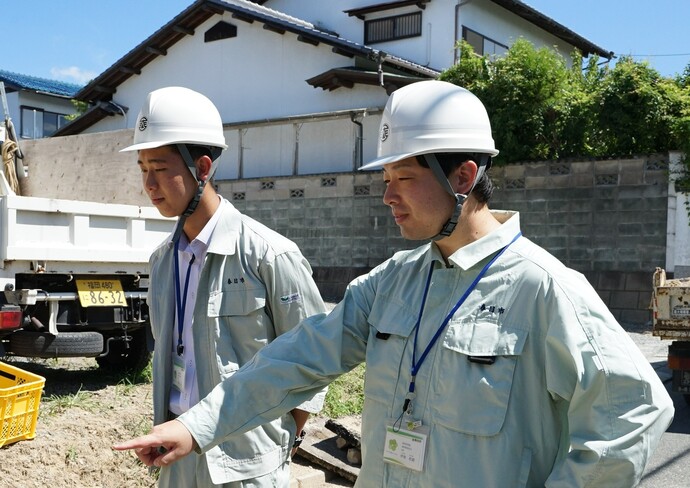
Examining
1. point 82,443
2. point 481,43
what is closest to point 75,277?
point 82,443

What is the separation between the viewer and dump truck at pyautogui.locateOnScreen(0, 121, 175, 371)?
249 inches

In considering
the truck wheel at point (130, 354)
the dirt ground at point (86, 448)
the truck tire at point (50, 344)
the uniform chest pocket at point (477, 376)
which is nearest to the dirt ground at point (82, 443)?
the dirt ground at point (86, 448)

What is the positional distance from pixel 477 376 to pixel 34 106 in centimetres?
3237

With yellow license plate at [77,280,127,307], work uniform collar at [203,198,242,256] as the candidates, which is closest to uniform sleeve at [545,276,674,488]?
work uniform collar at [203,198,242,256]

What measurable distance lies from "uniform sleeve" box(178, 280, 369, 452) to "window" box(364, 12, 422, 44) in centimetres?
1916

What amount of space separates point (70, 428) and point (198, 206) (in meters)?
3.04

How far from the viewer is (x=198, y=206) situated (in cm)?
312

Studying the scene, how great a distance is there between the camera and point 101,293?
6.92 metres

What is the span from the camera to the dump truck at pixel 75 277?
20.7ft

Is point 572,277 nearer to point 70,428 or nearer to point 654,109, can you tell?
point 70,428

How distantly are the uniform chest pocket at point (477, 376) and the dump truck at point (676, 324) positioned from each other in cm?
647

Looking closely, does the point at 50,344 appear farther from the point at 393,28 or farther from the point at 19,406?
the point at 393,28

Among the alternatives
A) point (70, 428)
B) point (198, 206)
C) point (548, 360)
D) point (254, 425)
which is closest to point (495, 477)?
point (548, 360)

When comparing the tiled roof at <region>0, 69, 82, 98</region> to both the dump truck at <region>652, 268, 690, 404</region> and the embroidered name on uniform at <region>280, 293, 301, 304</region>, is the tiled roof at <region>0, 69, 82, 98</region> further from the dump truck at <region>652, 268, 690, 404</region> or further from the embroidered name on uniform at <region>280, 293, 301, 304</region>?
the embroidered name on uniform at <region>280, 293, 301, 304</region>
